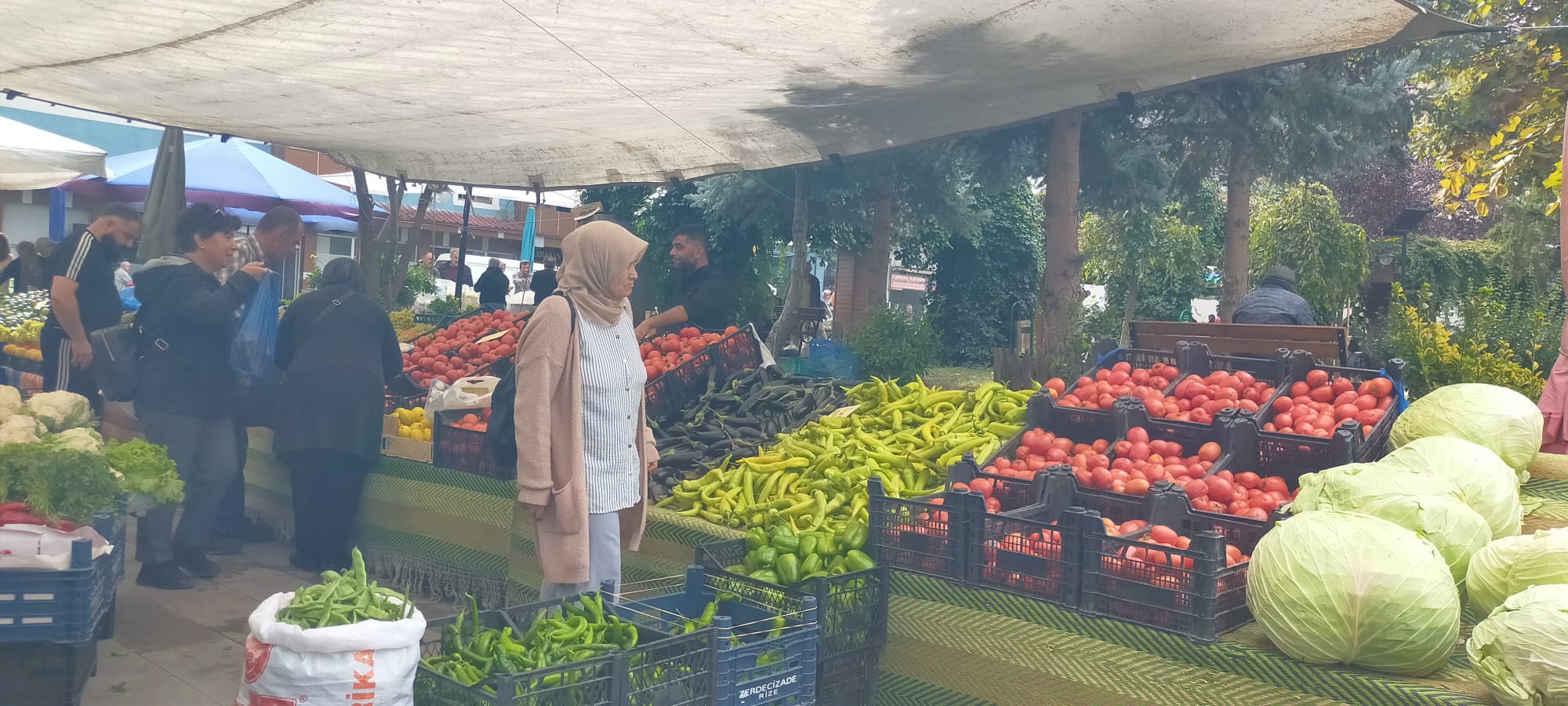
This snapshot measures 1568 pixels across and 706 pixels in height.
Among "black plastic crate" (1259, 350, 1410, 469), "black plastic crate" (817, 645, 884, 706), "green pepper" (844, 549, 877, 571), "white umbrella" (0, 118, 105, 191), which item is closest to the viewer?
"black plastic crate" (817, 645, 884, 706)

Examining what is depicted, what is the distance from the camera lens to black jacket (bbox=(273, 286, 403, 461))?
617 centimetres

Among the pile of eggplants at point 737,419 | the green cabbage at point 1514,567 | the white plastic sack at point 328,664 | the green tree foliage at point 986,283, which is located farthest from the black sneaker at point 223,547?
the green tree foliage at point 986,283

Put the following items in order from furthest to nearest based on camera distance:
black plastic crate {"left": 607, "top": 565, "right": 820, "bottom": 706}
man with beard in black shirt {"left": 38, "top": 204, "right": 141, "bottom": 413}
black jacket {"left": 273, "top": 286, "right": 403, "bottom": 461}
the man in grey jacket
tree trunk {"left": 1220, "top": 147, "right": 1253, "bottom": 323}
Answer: tree trunk {"left": 1220, "top": 147, "right": 1253, "bottom": 323} → the man in grey jacket → man with beard in black shirt {"left": 38, "top": 204, "right": 141, "bottom": 413} → black jacket {"left": 273, "top": 286, "right": 403, "bottom": 461} → black plastic crate {"left": 607, "top": 565, "right": 820, "bottom": 706}

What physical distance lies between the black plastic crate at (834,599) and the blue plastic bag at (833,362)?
6.57 metres

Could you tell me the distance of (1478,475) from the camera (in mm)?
3729

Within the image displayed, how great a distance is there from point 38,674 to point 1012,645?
3.16 m

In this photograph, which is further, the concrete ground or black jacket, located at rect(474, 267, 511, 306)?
black jacket, located at rect(474, 267, 511, 306)

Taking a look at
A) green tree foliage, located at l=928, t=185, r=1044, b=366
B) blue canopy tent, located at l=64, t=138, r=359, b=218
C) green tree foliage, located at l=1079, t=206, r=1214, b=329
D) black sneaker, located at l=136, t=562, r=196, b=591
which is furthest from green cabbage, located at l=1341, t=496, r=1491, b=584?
green tree foliage, located at l=928, t=185, r=1044, b=366

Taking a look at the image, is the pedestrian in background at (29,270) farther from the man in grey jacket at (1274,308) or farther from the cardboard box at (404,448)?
the man in grey jacket at (1274,308)

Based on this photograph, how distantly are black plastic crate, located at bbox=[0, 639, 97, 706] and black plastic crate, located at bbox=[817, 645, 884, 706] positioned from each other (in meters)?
2.41

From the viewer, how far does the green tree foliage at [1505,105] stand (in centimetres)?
795

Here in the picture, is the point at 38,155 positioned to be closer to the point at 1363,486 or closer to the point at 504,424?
the point at 504,424

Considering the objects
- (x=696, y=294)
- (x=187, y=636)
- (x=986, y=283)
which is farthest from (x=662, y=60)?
(x=986, y=283)

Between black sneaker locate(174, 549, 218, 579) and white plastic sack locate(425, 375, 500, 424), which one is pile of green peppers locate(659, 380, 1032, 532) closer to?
white plastic sack locate(425, 375, 500, 424)
